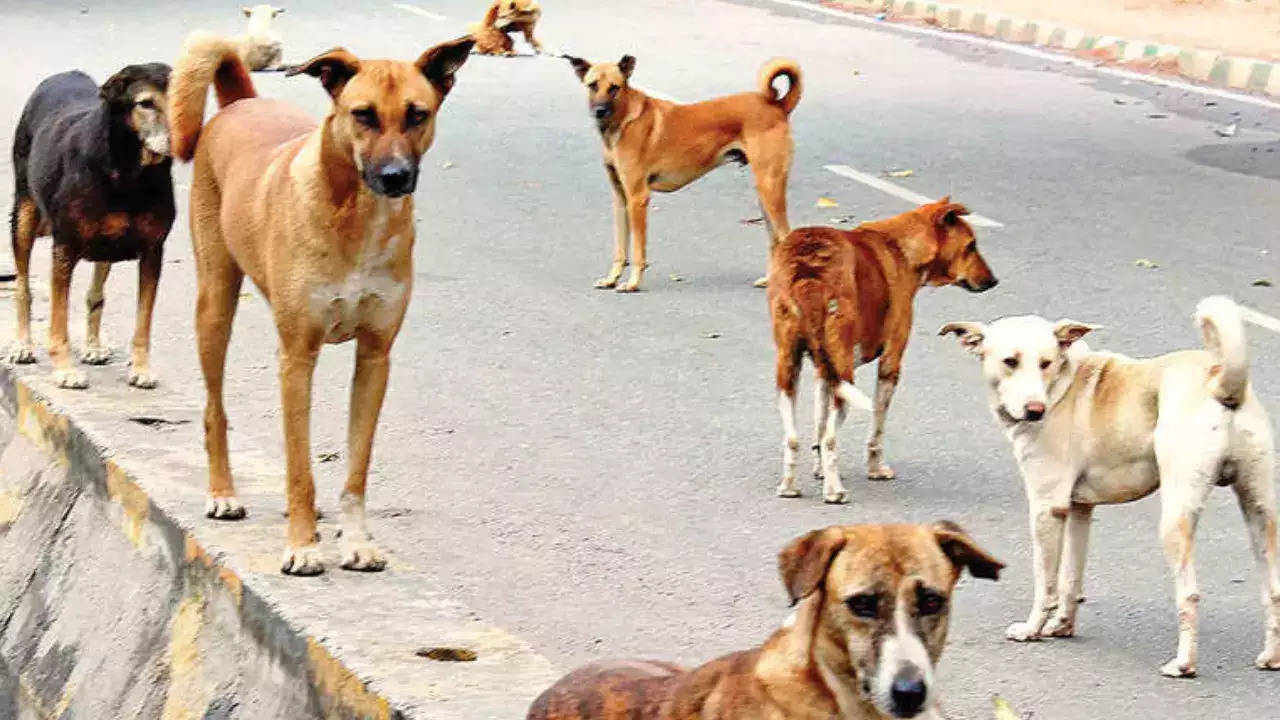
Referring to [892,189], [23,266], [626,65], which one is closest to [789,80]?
[626,65]

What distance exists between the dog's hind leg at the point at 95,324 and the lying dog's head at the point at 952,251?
3040 mm

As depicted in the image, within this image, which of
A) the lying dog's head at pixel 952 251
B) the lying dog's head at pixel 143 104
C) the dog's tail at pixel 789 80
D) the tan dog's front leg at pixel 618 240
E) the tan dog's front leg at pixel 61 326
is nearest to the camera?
the tan dog's front leg at pixel 61 326

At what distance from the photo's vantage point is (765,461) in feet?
28.8

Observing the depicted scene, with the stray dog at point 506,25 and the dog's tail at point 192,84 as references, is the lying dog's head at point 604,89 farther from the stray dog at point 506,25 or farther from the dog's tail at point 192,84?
the stray dog at point 506,25

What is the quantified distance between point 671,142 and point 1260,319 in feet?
9.78

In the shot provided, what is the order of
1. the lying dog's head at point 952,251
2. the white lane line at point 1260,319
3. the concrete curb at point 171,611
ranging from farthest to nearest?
1. the white lane line at point 1260,319
2. the lying dog's head at point 952,251
3. the concrete curb at point 171,611

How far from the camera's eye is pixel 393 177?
20.0 ft

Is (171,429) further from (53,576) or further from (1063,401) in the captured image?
(1063,401)

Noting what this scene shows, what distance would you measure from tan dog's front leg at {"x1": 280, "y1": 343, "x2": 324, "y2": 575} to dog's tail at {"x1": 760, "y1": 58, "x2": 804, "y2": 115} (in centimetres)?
577

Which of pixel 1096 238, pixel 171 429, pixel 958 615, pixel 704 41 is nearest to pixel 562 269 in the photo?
pixel 1096 238

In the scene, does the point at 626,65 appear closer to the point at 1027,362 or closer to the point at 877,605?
the point at 1027,362

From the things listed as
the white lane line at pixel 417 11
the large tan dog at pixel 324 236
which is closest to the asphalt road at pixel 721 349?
the large tan dog at pixel 324 236

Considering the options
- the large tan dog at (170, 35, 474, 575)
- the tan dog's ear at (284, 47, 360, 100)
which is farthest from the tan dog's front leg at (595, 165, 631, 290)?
the tan dog's ear at (284, 47, 360, 100)

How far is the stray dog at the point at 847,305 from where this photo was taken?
8219 mm
